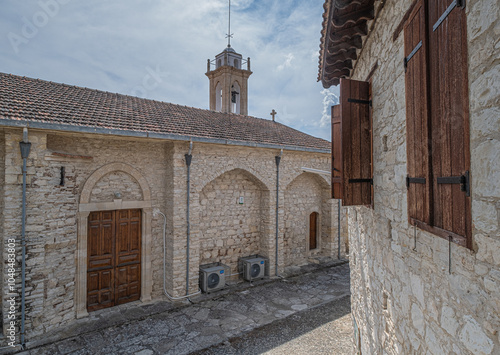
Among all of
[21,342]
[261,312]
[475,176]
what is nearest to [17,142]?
Result: [21,342]

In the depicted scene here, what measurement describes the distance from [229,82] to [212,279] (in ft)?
32.7

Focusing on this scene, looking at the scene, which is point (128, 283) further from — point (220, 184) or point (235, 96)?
point (235, 96)

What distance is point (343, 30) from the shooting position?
388cm

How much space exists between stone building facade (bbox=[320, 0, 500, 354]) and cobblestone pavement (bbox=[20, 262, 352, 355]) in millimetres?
3059

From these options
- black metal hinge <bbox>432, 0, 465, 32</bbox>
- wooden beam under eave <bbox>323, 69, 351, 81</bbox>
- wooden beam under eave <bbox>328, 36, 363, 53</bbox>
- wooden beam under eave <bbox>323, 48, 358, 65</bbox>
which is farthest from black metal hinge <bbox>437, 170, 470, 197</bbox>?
wooden beam under eave <bbox>323, 69, 351, 81</bbox>

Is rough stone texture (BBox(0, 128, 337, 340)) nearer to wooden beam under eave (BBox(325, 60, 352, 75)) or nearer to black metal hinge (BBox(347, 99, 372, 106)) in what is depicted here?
wooden beam under eave (BBox(325, 60, 352, 75))

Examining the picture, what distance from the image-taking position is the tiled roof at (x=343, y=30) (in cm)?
339

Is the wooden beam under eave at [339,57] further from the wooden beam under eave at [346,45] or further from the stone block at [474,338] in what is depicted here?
the stone block at [474,338]

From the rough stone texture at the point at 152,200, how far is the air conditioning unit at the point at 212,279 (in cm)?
31

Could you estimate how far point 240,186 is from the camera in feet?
32.4

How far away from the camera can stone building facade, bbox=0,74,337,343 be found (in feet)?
20.0

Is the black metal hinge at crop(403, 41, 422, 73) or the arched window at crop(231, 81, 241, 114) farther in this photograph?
the arched window at crop(231, 81, 241, 114)

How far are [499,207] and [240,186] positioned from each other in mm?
8634

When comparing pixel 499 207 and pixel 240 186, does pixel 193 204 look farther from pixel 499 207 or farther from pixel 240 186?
pixel 499 207
